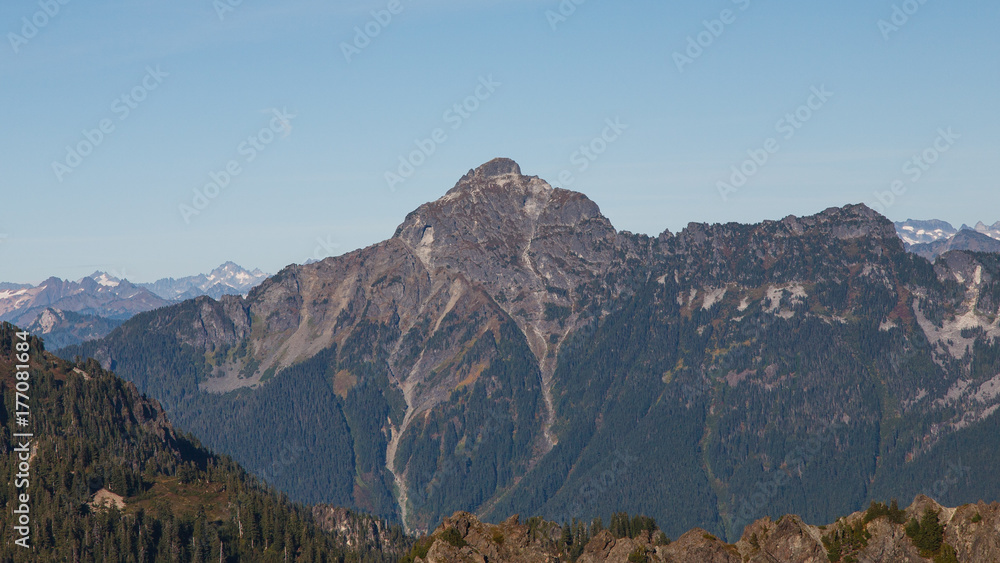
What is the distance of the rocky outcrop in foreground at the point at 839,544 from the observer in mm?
167625

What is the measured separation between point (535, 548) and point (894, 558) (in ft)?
187

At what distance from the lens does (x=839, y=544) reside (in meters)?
176

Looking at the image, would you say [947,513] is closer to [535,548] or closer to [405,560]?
[535,548]

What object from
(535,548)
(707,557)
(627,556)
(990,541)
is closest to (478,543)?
(535,548)

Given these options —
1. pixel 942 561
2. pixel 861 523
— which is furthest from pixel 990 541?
pixel 861 523

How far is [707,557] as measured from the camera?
176 metres

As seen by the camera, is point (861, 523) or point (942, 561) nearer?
point (942, 561)

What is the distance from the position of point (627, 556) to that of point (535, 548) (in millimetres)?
15691

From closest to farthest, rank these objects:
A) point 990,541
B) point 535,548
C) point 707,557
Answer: point 990,541
point 707,557
point 535,548

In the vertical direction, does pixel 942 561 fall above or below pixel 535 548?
below

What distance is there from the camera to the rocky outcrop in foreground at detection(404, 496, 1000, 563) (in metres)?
168

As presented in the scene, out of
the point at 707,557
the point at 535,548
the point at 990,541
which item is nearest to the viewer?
the point at 990,541

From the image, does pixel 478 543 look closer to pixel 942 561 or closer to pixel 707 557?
pixel 707 557

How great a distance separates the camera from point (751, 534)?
186m
